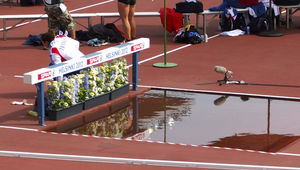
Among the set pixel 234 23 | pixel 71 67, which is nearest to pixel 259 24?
pixel 234 23

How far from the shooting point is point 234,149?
11.6 metres

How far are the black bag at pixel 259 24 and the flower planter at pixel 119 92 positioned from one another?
23.2 feet

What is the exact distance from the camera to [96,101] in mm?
14086

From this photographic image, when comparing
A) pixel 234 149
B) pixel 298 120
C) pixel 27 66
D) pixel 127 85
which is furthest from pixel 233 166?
pixel 27 66

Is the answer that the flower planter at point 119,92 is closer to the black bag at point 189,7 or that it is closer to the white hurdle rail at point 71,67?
the white hurdle rail at point 71,67

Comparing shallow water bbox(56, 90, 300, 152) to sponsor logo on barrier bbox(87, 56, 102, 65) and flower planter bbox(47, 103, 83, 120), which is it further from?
sponsor logo on barrier bbox(87, 56, 102, 65)

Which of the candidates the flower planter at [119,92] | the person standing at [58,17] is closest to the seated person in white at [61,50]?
the flower planter at [119,92]

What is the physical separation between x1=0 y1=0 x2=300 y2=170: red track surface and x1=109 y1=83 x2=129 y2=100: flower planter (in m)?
0.13

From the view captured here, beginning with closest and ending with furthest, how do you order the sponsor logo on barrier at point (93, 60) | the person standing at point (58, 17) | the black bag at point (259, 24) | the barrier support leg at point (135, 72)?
1. the sponsor logo on barrier at point (93, 60)
2. the barrier support leg at point (135, 72)
3. the person standing at point (58, 17)
4. the black bag at point (259, 24)

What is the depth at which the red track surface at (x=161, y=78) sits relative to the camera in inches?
440

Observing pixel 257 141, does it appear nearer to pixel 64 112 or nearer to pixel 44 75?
pixel 64 112

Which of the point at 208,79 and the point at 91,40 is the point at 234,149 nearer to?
the point at 208,79

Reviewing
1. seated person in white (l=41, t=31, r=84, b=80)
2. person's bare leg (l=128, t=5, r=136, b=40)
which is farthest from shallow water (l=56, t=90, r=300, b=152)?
person's bare leg (l=128, t=5, r=136, b=40)

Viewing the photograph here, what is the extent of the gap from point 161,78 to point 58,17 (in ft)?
11.9
